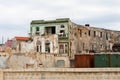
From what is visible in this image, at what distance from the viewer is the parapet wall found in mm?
32031

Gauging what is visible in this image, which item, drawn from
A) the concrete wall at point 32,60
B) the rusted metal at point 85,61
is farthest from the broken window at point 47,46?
the rusted metal at point 85,61

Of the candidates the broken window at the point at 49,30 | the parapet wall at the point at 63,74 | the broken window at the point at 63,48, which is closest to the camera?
the parapet wall at the point at 63,74

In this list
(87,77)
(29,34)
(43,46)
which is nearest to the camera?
(87,77)

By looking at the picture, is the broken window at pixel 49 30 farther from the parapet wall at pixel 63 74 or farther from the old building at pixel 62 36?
the parapet wall at pixel 63 74

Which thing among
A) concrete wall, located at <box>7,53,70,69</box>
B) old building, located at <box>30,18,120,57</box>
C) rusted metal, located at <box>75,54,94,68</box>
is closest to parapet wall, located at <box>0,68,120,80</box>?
rusted metal, located at <box>75,54,94,68</box>

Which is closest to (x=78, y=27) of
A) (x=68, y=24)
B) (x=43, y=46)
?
(x=68, y=24)

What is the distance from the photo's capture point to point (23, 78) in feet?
110

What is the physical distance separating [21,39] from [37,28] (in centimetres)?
333

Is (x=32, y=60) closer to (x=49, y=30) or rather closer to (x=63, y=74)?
(x=49, y=30)

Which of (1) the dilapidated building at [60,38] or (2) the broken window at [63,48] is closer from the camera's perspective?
(1) the dilapidated building at [60,38]

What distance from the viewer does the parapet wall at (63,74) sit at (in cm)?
3203

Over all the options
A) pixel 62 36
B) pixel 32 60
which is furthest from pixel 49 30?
pixel 32 60

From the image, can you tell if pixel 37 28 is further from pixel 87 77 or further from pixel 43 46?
pixel 87 77

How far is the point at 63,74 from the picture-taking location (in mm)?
32750
